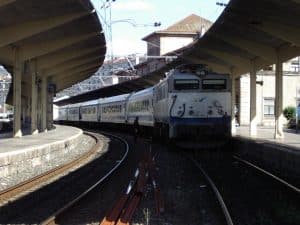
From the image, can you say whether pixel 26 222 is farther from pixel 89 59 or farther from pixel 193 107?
pixel 89 59

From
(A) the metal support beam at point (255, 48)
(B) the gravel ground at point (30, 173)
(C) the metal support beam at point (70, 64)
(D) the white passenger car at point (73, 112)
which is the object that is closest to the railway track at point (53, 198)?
(B) the gravel ground at point (30, 173)

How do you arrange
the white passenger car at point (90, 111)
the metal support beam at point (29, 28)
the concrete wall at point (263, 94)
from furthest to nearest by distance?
the white passenger car at point (90, 111)
the concrete wall at point (263, 94)
the metal support beam at point (29, 28)

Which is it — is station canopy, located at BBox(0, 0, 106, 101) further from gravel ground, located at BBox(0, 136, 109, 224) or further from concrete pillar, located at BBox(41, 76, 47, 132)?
gravel ground, located at BBox(0, 136, 109, 224)

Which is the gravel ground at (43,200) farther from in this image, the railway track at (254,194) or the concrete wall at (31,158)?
the railway track at (254,194)

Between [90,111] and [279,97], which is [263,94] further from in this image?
[279,97]

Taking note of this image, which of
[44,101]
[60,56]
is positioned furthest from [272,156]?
[44,101]

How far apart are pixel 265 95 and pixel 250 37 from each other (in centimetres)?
3416

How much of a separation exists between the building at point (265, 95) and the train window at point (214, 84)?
110 feet

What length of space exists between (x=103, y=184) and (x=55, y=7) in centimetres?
1094

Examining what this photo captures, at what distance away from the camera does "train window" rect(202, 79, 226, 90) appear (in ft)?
82.8

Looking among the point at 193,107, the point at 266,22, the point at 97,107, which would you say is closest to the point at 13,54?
the point at 193,107

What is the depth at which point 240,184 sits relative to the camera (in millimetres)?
15266

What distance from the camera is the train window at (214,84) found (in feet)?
82.8

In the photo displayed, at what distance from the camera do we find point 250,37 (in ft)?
87.1
